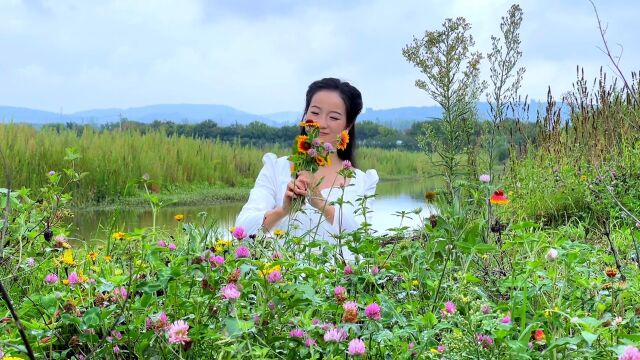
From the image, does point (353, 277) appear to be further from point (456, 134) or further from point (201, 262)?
point (456, 134)

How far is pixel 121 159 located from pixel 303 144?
6.79 m

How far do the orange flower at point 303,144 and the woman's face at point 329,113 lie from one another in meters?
0.99

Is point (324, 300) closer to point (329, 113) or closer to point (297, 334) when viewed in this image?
point (297, 334)

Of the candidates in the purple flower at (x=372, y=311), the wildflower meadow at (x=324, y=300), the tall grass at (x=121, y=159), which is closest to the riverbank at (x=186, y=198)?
the tall grass at (x=121, y=159)

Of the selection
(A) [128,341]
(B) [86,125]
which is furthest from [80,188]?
(A) [128,341]

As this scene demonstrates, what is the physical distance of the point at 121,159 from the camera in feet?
27.7

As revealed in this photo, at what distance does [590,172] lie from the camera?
16.3 feet

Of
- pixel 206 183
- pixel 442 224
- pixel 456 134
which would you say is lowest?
pixel 206 183

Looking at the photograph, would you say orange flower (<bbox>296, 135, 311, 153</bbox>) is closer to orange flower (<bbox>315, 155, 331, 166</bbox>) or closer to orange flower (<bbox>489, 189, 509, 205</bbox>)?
orange flower (<bbox>315, 155, 331, 166</bbox>)

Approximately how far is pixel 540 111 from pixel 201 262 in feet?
18.6

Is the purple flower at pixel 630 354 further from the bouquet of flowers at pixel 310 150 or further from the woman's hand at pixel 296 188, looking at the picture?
the woman's hand at pixel 296 188

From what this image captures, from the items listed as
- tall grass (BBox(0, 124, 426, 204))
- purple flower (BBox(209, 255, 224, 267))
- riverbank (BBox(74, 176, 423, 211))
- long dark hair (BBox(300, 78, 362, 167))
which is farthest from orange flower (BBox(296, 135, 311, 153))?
riverbank (BBox(74, 176, 423, 211))

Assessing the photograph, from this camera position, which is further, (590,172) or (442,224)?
(590,172)

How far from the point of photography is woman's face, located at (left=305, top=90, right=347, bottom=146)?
3121 millimetres
